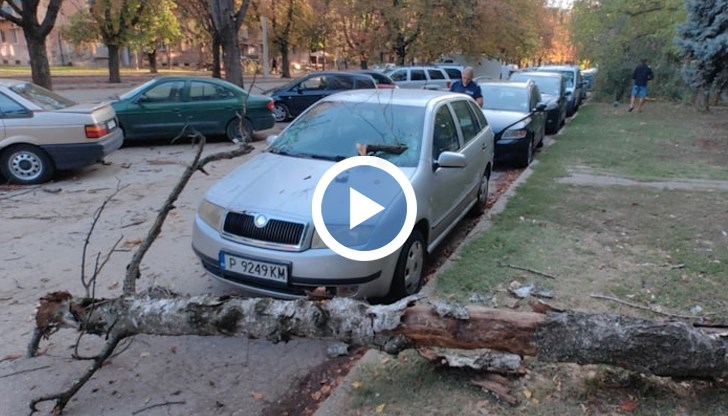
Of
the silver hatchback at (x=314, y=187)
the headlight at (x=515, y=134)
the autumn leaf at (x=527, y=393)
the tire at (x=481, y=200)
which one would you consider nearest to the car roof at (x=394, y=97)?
the silver hatchback at (x=314, y=187)

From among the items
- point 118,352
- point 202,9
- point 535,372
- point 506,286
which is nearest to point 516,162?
point 506,286

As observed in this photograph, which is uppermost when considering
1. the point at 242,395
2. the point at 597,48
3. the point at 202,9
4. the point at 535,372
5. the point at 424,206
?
the point at 202,9

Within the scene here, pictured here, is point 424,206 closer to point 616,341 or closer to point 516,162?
point 616,341

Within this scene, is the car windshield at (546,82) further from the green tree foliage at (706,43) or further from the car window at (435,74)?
the car window at (435,74)

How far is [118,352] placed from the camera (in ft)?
11.3

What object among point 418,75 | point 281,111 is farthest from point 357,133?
point 418,75

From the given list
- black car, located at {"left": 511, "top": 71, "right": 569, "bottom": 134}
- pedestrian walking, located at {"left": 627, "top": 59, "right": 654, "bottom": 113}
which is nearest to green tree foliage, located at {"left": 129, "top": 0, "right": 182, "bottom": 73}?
black car, located at {"left": 511, "top": 71, "right": 569, "bottom": 134}

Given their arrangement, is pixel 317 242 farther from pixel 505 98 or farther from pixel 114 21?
pixel 114 21

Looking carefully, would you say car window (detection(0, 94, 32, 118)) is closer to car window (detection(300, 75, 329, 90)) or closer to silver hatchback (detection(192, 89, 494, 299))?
silver hatchback (detection(192, 89, 494, 299))

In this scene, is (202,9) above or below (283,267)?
above

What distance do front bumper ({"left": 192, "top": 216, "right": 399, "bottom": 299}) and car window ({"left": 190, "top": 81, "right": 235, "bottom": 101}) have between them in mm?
8686

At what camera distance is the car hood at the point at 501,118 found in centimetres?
950

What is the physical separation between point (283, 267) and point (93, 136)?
6.18m

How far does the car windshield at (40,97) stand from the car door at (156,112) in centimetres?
223
